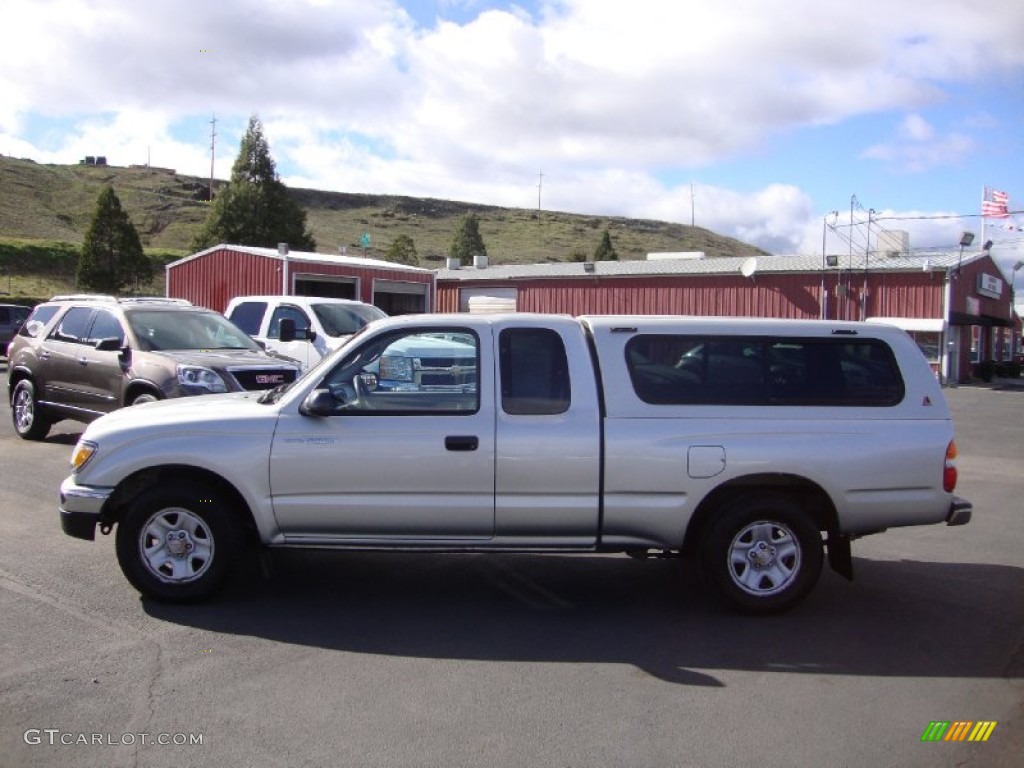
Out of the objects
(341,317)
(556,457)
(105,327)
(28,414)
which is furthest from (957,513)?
(28,414)

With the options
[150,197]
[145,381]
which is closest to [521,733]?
[145,381]

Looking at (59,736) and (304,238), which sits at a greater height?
(304,238)

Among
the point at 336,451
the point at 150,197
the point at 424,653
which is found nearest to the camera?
the point at 424,653

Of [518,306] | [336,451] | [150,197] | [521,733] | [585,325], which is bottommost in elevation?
[521,733]

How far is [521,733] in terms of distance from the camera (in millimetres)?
4129

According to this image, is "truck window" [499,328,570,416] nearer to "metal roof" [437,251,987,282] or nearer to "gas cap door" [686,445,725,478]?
"gas cap door" [686,445,725,478]

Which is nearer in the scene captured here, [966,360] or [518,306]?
[966,360]

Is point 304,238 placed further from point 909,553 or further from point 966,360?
point 909,553

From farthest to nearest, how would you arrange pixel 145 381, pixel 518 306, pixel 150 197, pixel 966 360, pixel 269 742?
pixel 150 197 < pixel 518 306 < pixel 966 360 < pixel 145 381 < pixel 269 742

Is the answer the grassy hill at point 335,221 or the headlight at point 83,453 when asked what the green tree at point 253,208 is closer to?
the grassy hill at point 335,221

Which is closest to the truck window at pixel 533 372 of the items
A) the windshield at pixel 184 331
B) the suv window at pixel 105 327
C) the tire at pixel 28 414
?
the windshield at pixel 184 331

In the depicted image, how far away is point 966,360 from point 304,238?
37563mm

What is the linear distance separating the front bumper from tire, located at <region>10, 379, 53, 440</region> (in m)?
7.00

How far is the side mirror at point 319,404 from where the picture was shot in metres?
5.52
